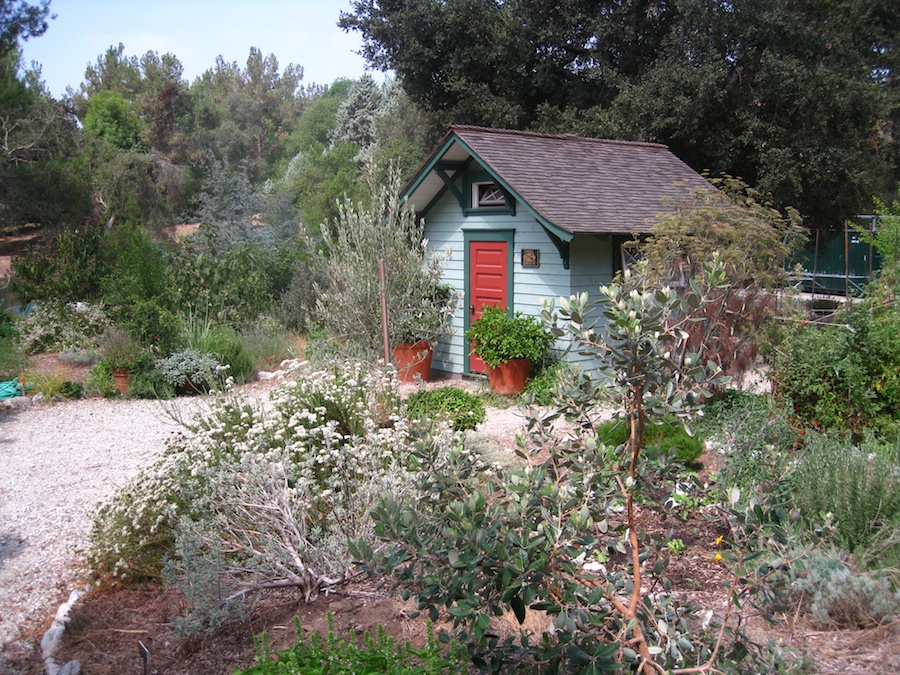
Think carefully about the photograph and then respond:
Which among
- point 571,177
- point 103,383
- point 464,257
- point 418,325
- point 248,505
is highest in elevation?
point 571,177

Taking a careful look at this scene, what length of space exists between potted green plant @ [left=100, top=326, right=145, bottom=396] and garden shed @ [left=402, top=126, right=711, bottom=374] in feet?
16.0

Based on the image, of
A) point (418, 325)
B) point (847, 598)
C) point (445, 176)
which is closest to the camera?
point (847, 598)

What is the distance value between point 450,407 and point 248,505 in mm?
4072

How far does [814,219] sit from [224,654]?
1994 centimetres

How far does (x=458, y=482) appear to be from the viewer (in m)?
3.23

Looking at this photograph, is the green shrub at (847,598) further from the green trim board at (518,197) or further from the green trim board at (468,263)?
the green trim board at (468,263)

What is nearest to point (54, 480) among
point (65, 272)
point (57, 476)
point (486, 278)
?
point (57, 476)

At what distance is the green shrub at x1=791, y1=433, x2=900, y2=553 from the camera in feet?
15.6

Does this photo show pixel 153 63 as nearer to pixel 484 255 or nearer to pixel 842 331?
pixel 484 255

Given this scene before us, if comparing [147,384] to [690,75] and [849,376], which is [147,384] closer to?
[849,376]

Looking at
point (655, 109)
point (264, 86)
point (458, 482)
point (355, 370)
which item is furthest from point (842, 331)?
point (264, 86)

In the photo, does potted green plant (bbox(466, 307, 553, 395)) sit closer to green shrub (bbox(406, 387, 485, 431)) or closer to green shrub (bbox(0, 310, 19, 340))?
green shrub (bbox(406, 387, 485, 431))

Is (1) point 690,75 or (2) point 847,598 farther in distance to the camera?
(1) point 690,75

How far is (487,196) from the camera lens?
12.5 m
